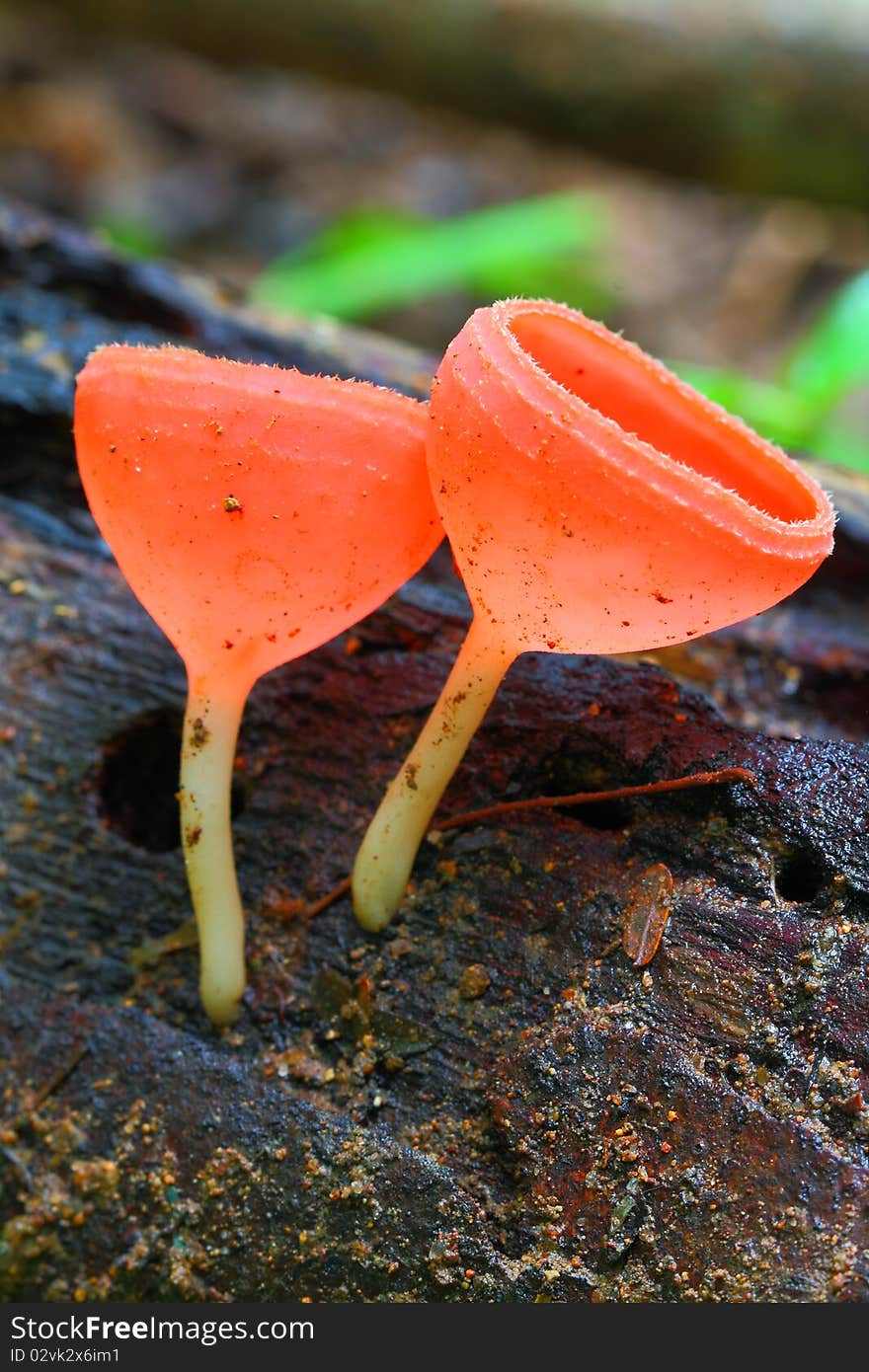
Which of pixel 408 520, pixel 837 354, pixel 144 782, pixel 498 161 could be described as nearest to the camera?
pixel 408 520

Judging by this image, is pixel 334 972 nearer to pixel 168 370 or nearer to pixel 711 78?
pixel 168 370

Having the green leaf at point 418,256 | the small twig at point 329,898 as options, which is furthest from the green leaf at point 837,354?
the small twig at point 329,898

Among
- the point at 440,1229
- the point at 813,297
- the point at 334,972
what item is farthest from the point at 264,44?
Result: the point at 440,1229

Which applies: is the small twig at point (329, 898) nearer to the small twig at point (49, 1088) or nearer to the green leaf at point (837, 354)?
the small twig at point (49, 1088)

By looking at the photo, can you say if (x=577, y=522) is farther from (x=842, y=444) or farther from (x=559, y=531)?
(x=842, y=444)

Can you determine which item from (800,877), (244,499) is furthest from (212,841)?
(800,877)
